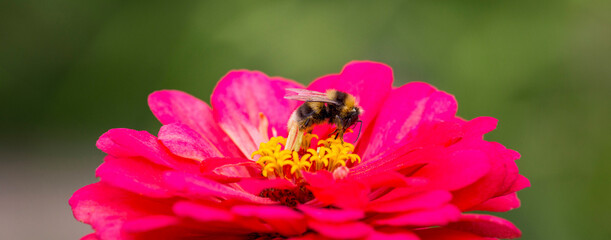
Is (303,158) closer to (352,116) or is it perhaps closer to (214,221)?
(352,116)

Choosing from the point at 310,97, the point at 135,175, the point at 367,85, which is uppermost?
the point at 367,85

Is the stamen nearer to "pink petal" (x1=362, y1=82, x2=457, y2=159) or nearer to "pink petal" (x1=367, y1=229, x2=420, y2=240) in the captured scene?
"pink petal" (x1=362, y1=82, x2=457, y2=159)

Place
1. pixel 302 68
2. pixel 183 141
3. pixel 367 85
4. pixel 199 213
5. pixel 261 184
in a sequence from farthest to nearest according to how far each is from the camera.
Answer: pixel 302 68
pixel 367 85
pixel 183 141
pixel 261 184
pixel 199 213

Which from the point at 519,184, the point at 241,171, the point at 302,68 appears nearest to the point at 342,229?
the point at 519,184

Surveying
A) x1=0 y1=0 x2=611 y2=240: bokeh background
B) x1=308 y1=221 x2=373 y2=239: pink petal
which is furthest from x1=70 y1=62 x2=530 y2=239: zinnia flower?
x1=0 y1=0 x2=611 y2=240: bokeh background

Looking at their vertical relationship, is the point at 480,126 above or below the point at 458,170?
above

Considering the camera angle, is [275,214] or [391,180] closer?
[275,214]

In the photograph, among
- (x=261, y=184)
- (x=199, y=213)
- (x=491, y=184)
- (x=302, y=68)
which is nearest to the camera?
(x=199, y=213)
